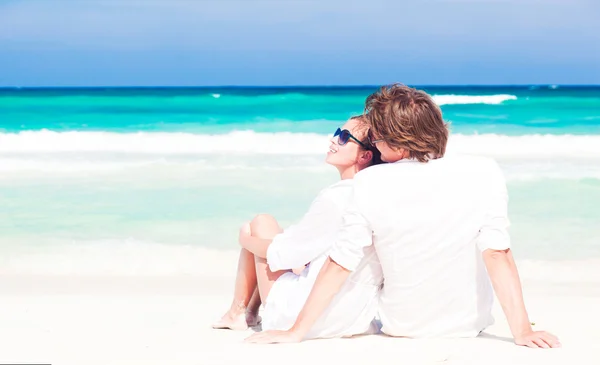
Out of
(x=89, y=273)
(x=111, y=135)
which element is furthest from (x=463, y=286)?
(x=111, y=135)

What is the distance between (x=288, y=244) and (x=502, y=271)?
91cm

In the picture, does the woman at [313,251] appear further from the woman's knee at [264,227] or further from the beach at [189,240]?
the beach at [189,240]

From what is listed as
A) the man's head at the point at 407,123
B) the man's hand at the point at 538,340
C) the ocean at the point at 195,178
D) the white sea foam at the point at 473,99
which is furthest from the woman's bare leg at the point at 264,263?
the white sea foam at the point at 473,99

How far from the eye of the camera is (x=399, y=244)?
121 inches

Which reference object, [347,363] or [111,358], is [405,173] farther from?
[111,358]

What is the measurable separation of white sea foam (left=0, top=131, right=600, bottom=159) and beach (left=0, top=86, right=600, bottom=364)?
0.06 metres

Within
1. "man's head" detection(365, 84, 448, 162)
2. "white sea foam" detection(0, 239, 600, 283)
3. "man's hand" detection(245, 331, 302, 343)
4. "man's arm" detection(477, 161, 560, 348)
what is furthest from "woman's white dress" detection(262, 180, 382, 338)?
"white sea foam" detection(0, 239, 600, 283)

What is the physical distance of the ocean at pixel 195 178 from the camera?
20.2 feet

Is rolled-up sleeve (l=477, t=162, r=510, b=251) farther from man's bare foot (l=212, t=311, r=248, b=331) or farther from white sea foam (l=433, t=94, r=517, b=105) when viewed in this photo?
white sea foam (l=433, t=94, r=517, b=105)

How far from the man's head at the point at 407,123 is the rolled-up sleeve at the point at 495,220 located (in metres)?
0.26

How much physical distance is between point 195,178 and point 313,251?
23.6ft

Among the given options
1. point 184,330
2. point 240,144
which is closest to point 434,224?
point 184,330

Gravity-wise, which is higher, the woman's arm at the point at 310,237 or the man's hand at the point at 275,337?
the woman's arm at the point at 310,237

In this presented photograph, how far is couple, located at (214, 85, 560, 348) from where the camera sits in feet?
9.93
